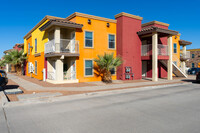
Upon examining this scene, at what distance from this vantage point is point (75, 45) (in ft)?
52.9

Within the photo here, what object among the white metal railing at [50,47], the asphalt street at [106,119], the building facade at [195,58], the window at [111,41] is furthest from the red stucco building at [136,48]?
the building facade at [195,58]

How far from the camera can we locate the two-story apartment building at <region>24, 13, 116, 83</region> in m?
15.1

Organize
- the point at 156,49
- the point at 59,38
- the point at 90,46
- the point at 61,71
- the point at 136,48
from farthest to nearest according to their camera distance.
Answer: the point at 136,48, the point at 156,49, the point at 90,46, the point at 61,71, the point at 59,38

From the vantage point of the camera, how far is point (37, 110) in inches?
267

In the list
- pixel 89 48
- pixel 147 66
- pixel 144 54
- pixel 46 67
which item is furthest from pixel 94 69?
pixel 147 66

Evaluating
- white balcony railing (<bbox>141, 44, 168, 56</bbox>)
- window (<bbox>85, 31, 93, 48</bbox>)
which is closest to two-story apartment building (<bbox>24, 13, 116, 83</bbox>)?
window (<bbox>85, 31, 93, 48</bbox>)

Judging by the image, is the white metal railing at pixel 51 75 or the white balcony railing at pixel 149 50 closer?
the white metal railing at pixel 51 75

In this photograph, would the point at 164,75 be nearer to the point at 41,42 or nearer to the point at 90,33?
the point at 90,33

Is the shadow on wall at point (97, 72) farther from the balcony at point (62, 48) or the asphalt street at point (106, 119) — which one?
the asphalt street at point (106, 119)

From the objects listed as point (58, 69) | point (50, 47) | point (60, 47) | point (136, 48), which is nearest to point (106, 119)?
point (58, 69)

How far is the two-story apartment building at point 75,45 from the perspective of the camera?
49.6ft

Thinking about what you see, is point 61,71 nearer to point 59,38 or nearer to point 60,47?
point 60,47

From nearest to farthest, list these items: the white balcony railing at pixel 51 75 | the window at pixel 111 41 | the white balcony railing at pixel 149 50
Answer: the white balcony railing at pixel 51 75, the window at pixel 111 41, the white balcony railing at pixel 149 50

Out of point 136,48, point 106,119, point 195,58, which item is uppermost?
point 195,58
